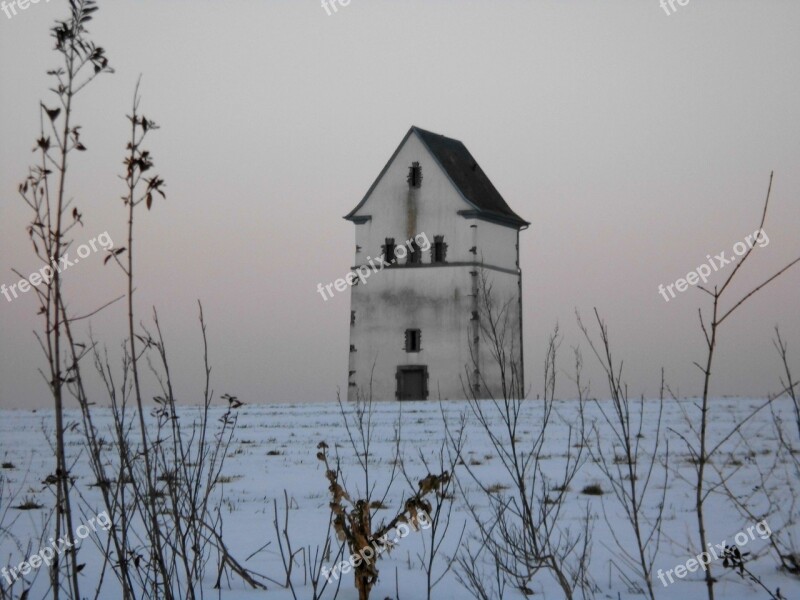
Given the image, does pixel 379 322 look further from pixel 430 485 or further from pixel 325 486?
pixel 430 485

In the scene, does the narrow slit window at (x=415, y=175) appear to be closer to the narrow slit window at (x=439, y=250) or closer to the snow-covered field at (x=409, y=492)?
the narrow slit window at (x=439, y=250)

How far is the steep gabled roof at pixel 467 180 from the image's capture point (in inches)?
1485

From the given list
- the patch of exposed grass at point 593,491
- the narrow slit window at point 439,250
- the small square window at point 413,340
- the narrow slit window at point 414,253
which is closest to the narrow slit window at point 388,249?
the narrow slit window at point 414,253

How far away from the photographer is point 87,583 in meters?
6.95

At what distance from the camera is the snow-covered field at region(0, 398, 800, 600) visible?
649 centimetres

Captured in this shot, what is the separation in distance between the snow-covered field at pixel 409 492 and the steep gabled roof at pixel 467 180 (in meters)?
18.1

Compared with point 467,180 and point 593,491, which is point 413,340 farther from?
point 593,491

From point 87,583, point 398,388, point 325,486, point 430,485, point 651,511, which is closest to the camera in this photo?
point 430,485

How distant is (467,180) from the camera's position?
38969mm

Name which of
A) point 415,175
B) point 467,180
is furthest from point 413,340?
point 467,180

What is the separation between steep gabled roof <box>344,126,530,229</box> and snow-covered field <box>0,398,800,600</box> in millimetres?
18130

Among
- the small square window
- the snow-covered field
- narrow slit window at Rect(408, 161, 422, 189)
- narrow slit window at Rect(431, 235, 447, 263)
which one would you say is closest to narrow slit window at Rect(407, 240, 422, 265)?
narrow slit window at Rect(431, 235, 447, 263)

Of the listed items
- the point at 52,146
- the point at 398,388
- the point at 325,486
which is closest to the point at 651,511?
the point at 325,486

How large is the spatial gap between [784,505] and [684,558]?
3.03 metres
